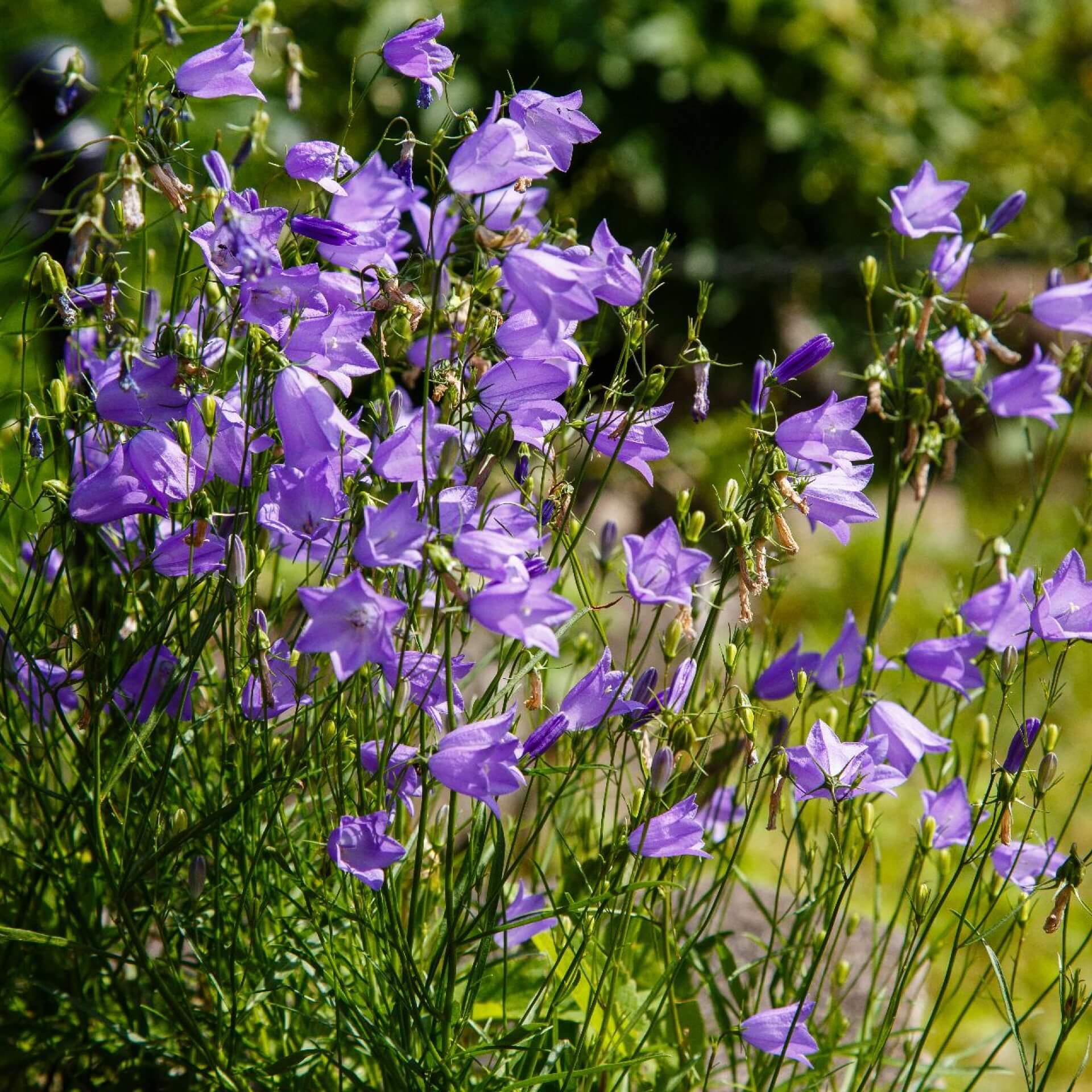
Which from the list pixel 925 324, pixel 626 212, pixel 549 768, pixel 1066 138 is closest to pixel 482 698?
pixel 549 768

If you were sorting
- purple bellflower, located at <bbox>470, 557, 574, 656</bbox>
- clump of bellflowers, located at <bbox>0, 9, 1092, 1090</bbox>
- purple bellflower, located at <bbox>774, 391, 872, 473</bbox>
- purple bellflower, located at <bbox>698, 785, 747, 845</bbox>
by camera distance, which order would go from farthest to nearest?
purple bellflower, located at <bbox>698, 785, 747, 845</bbox>
purple bellflower, located at <bbox>774, 391, 872, 473</bbox>
clump of bellflowers, located at <bbox>0, 9, 1092, 1090</bbox>
purple bellflower, located at <bbox>470, 557, 574, 656</bbox>

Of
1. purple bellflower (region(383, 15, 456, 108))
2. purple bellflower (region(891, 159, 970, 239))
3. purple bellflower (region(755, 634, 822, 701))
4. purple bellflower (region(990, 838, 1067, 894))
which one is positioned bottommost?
purple bellflower (region(990, 838, 1067, 894))

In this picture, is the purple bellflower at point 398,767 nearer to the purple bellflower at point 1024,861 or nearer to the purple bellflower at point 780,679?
the purple bellflower at point 780,679

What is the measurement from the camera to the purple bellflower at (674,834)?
4.16 ft

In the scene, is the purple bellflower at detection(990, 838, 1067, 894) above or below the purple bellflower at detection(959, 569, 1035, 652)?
below

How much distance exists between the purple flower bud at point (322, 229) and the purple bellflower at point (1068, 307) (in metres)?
0.73

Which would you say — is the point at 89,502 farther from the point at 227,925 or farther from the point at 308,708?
the point at 227,925

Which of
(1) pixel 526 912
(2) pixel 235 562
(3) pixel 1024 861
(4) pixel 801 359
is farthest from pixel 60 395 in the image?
(3) pixel 1024 861

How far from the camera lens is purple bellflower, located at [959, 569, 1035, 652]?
1.30 metres

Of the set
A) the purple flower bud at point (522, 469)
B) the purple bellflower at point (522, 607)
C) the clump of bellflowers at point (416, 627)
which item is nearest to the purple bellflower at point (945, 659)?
the clump of bellflowers at point (416, 627)

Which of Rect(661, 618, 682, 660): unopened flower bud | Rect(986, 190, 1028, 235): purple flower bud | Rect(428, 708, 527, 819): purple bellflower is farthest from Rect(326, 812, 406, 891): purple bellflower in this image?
Rect(986, 190, 1028, 235): purple flower bud

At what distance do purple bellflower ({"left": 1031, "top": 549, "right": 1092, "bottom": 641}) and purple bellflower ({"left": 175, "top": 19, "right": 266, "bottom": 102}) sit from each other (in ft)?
2.96

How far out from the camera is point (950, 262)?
1.40 metres

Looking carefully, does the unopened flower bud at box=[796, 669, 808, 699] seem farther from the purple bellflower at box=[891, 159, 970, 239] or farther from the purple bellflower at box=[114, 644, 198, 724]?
the purple bellflower at box=[114, 644, 198, 724]
